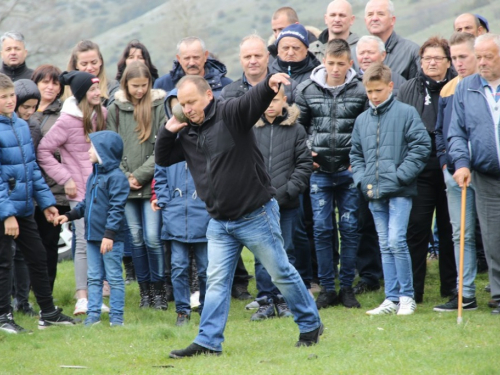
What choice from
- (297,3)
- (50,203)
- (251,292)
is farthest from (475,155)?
(297,3)

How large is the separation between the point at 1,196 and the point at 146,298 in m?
2.22

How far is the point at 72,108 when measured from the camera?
31.4 ft

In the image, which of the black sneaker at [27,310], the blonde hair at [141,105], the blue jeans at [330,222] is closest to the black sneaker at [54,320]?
the black sneaker at [27,310]

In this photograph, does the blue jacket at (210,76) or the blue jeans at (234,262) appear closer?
the blue jeans at (234,262)

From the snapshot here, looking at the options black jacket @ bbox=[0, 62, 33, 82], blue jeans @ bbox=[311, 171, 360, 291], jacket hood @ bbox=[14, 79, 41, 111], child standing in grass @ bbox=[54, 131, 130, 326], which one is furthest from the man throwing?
black jacket @ bbox=[0, 62, 33, 82]

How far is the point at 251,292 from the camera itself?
1031 centimetres

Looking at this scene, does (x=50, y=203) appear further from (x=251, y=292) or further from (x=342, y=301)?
(x=342, y=301)

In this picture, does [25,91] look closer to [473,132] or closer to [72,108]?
[72,108]

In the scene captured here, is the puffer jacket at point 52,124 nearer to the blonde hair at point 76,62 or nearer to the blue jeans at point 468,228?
the blonde hair at point 76,62

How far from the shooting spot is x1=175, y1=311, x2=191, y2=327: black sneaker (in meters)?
8.48

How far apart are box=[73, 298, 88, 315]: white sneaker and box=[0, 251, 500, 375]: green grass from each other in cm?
Result: 55

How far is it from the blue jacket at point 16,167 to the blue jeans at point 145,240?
1244mm

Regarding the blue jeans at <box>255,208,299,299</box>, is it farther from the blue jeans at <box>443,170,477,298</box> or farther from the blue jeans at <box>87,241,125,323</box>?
the blue jeans at <box>443,170,477,298</box>

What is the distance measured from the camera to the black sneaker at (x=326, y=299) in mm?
9043
